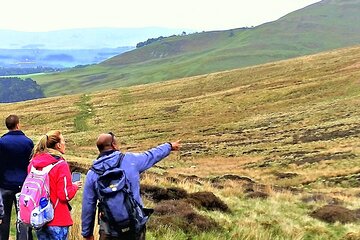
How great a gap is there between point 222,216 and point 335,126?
35.2 m

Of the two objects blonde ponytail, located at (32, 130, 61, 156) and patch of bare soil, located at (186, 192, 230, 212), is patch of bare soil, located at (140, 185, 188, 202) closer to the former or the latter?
patch of bare soil, located at (186, 192, 230, 212)

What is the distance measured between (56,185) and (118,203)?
1130 mm

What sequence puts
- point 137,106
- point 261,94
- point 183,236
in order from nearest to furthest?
point 183,236
point 261,94
point 137,106

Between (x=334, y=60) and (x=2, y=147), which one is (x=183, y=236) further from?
(x=334, y=60)

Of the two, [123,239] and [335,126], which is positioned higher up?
[123,239]

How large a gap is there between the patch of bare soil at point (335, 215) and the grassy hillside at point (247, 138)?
0.15 feet

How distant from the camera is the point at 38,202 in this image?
270 inches

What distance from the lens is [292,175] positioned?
→ 30609mm

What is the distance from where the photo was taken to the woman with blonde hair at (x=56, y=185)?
22.7 feet

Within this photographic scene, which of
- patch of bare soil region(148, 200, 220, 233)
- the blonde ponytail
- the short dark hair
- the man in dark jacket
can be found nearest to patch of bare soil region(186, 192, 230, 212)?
patch of bare soil region(148, 200, 220, 233)

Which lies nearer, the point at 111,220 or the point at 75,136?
the point at 111,220

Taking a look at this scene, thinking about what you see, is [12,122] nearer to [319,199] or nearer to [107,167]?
[107,167]

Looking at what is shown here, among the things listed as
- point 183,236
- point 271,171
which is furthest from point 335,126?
point 183,236

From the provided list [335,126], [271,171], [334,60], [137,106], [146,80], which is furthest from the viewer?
[146,80]
